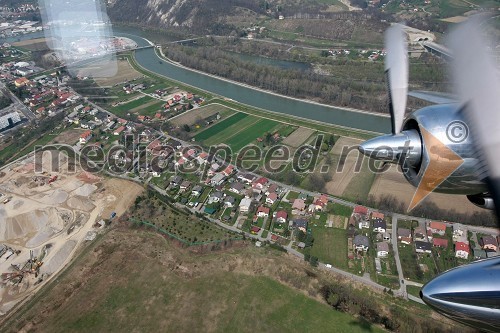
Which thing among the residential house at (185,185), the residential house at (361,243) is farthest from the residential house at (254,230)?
the residential house at (185,185)

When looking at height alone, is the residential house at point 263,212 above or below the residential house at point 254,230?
above

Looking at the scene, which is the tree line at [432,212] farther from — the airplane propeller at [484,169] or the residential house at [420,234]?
the airplane propeller at [484,169]

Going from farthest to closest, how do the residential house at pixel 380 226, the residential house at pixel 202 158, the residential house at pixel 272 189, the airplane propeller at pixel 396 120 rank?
1. the residential house at pixel 202 158
2. the residential house at pixel 272 189
3. the residential house at pixel 380 226
4. the airplane propeller at pixel 396 120

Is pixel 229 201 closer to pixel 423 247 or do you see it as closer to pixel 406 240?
pixel 406 240

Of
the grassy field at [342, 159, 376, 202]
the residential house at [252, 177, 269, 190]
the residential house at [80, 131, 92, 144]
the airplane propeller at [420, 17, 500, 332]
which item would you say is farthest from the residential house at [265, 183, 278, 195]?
the airplane propeller at [420, 17, 500, 332]

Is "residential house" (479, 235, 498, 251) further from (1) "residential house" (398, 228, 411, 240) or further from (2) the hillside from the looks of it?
(2) the hillside

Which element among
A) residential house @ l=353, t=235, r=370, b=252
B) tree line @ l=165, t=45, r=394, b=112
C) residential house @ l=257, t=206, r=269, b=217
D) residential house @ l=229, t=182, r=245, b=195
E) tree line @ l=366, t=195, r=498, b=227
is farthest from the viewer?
tree line @ l=165, t=45, r=394, b=112

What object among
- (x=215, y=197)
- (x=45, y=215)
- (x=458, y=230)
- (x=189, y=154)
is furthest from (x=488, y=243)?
(x=45, y=215)
